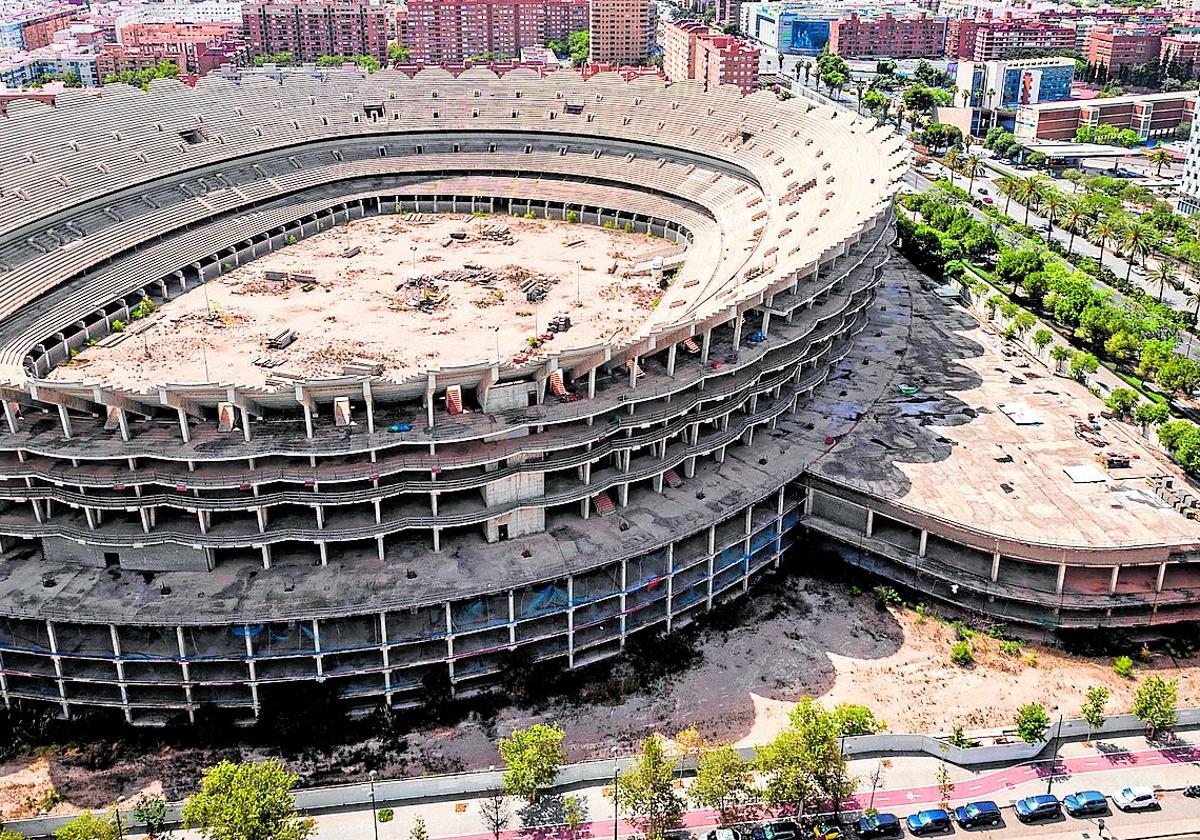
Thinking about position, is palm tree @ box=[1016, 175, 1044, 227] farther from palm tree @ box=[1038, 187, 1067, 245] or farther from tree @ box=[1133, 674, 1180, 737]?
tree @ box=[1133, 674, 1180, 737]

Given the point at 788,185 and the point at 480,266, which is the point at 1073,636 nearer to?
the point at 788,185

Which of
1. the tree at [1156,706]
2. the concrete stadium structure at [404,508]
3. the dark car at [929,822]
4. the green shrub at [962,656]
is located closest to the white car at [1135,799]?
the tree at [1156,706]

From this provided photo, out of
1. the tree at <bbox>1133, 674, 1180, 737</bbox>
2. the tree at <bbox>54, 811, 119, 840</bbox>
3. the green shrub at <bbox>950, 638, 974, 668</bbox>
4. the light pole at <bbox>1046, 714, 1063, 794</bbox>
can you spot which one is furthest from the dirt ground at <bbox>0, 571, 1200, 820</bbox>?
the tree at <bbox>54, 811, 119, 840</bbox>

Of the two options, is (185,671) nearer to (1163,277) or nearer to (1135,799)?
(1135,799)

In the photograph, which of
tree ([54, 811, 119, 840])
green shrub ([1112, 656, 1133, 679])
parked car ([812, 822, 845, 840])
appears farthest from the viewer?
green shrub ([1112, 656, 1133, 679])

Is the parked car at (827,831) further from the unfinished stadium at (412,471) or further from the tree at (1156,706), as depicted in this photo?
the tree at (1156,706)

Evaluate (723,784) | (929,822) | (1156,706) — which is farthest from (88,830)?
(1156,706)
